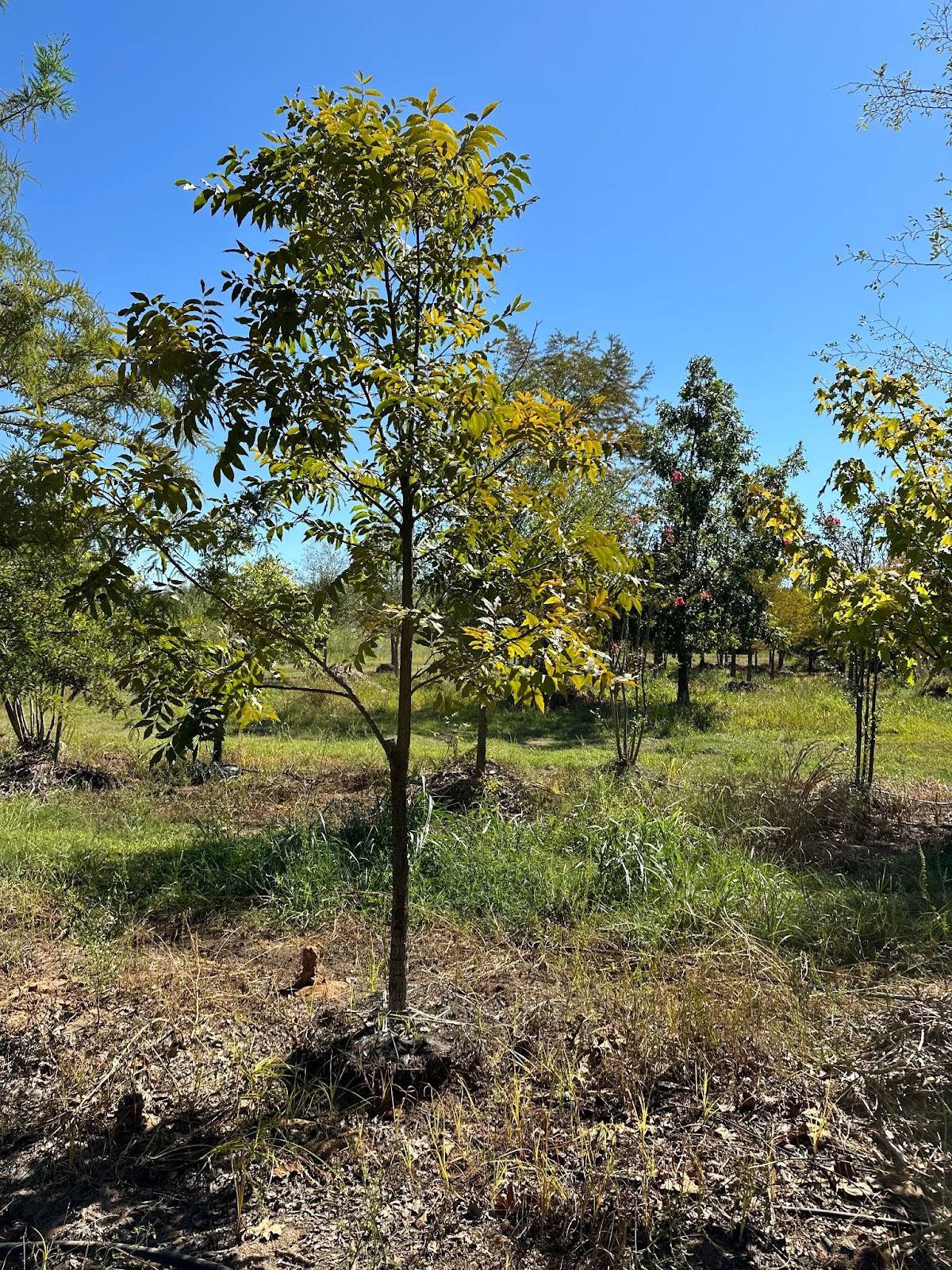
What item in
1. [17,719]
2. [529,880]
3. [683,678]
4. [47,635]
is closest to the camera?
[529,880]

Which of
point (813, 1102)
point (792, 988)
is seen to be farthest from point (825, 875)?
point (813, 1102)

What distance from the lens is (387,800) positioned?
20.9 feet

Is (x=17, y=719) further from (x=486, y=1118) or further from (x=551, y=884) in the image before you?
(x=486, y=1118)

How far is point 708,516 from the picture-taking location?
48.8ft

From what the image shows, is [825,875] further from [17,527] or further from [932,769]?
[17,527]

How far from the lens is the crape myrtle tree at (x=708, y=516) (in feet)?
46.6

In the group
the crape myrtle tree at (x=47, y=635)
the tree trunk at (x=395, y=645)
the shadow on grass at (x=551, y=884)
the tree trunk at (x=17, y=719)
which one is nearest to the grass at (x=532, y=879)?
the shadow on grass at (x=551, y=884)

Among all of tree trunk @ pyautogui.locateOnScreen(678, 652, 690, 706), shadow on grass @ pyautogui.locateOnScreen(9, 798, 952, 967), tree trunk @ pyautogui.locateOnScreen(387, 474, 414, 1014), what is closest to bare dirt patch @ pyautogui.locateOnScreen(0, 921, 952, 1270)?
tree trunk @ pyautogui.locateOnScreen(387, 474, 414, 1014)

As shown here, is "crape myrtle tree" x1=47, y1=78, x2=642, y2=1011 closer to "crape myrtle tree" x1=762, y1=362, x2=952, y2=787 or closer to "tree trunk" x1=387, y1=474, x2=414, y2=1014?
"tree trunk" x1=387, y1=474, x2=414, y2=1014

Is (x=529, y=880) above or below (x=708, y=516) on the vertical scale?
below

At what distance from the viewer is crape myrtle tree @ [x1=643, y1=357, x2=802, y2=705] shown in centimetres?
1420

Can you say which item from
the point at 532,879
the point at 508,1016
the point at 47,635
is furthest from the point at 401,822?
the point at 47,635

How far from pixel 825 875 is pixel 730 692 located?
1067cm

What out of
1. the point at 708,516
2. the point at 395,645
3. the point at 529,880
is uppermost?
the point at 708,516
